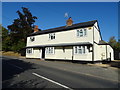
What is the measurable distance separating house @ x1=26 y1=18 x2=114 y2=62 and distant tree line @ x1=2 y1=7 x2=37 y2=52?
1217 centimetres

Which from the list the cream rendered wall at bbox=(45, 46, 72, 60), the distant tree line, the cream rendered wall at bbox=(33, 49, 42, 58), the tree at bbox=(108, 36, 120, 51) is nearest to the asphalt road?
the cream rendered wall at bbox=(45, 46, 72, 60)

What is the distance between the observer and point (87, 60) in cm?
1906

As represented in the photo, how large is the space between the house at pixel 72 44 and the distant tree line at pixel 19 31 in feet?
39.9

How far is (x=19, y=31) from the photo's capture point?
136 ft

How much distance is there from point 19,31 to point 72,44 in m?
27.1

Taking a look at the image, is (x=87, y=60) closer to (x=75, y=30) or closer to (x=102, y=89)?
(x=75, y=30)

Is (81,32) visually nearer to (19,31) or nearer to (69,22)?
(69,22)

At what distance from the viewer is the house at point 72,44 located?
1942 cm

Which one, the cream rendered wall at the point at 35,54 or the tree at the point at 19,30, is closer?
the cream rendered wall at the point at 35,54

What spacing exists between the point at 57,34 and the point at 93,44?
28.0 ft

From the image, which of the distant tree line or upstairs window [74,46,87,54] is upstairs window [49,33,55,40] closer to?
upstairs window [74,46,87,54]

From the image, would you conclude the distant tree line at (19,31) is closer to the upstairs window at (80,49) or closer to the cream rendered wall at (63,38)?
the cream rendered wall at (63,38)

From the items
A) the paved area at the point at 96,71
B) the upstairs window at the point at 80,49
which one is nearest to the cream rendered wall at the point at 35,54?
the upstairs window at the point at 80,49

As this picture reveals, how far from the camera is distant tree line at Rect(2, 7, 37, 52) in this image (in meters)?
40.0
